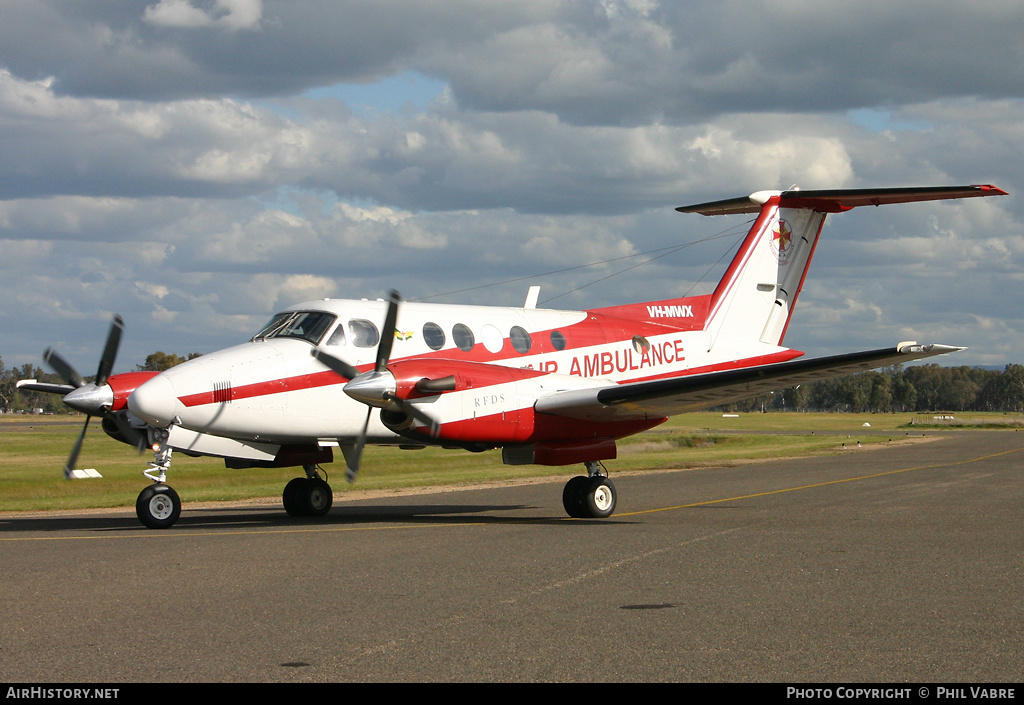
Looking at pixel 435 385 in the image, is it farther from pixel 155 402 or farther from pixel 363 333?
pixel 155 402

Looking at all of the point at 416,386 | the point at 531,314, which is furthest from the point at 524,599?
the point at 531,314

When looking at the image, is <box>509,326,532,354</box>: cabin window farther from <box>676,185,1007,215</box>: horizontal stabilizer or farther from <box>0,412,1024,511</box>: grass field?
<box>0,412,1024,511</box>: grass field

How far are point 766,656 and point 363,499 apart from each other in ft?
58.0

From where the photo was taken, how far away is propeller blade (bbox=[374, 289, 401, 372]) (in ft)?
48.1

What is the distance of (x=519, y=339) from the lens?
695 inches

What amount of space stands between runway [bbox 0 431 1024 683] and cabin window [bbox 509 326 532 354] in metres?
3.04

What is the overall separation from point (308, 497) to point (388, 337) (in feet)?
17.1

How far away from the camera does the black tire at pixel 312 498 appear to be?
18.5 metres

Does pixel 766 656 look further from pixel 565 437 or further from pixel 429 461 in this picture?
pixel 429 461

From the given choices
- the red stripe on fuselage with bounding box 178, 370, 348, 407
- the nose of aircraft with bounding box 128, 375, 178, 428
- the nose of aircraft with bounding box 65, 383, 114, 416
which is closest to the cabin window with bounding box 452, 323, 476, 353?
the red stripe on fuselage with bounding box 178, 370, 348, 407

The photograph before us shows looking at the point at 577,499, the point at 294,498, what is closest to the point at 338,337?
the point at 294,498

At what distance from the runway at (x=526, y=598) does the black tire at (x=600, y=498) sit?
0.40m

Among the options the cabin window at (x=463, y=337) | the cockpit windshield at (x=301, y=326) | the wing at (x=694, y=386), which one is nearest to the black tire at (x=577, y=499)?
the wing at (x=694, y=386)

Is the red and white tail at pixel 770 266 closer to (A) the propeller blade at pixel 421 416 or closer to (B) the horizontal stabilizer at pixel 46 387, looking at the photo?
(A) the propeller blade at pixel 421 416
